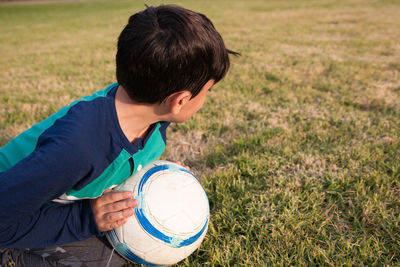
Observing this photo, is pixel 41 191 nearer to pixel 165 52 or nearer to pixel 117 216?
pixel 117 216

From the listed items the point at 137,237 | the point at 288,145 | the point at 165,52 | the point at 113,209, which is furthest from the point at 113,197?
the point at 288,145

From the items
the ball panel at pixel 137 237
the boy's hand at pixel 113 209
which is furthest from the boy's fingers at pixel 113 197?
the ball panel at pixel 137 237

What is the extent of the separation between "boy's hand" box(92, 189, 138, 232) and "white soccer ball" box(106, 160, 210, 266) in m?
0.05

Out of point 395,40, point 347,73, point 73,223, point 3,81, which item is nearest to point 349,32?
point 395,40

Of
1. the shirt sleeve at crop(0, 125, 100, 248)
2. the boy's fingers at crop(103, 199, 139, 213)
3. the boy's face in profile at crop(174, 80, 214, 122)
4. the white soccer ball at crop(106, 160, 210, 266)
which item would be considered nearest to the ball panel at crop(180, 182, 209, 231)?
the white soccer ball at crop(106, 160, 210, 266)

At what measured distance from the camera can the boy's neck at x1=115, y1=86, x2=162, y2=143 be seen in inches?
72.2

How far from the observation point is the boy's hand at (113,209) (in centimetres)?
178

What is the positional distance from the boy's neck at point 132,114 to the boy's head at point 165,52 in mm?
80

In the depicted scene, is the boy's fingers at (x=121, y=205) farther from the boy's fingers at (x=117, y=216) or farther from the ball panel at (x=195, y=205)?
the ball panel at (x=195, y=205)

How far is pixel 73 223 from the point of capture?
176cm

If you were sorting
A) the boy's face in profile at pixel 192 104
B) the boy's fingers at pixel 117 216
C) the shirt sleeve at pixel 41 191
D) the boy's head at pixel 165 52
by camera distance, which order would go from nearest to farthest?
the shirt sleeve at pixel 41 191 → the boy's head at pixel 165 52 → the boy's fingers at pixel 117 216 → the boy's face in profile at pixel 192 104

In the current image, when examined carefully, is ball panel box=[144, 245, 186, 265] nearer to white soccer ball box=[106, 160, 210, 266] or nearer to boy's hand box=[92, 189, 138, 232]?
white soccer ball box=[106, 160, 210, 266]

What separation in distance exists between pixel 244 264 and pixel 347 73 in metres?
4.71

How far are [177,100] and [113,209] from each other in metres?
0.76
